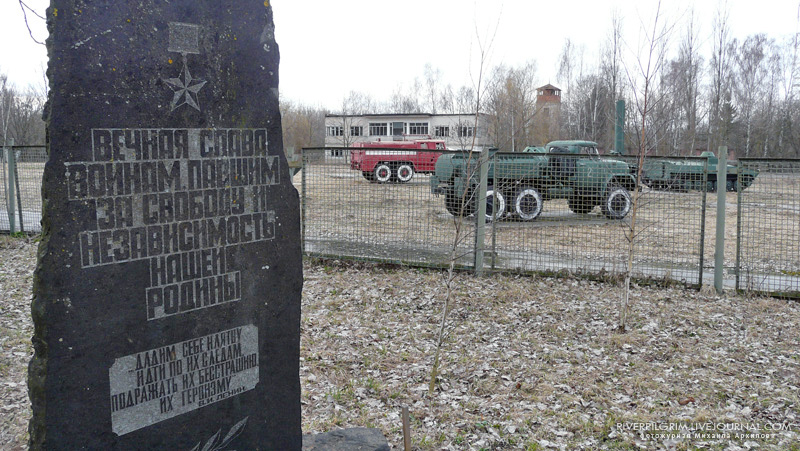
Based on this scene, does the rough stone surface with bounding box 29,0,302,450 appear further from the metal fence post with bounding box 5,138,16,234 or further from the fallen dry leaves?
the metal fence post with bounding box 5,138,16,234

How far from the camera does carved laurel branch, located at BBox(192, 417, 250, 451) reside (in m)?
2.80

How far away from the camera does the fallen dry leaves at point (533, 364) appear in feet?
13.0

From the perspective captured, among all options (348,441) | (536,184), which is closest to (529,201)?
(536,184)

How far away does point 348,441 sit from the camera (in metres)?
3.47

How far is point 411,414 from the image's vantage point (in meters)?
4.18

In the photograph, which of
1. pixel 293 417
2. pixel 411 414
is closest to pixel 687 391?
pixel 411 414

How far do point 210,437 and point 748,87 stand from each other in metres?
55.1

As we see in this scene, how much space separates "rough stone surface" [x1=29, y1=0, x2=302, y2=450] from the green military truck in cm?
449

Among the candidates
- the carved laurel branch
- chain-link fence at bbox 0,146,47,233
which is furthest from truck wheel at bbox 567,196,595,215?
chain-link fence at bbox 0,146,47,233

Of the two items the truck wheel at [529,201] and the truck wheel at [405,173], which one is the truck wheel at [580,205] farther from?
the truck wheel at [405,173]

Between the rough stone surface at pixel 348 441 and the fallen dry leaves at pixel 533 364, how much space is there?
1.23 feet

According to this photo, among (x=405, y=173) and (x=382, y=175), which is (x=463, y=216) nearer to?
(x=405, y=173)

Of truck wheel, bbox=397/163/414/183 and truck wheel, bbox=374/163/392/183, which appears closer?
truck wheel, bbox=397/163/414/183

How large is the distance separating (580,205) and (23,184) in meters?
9.86
